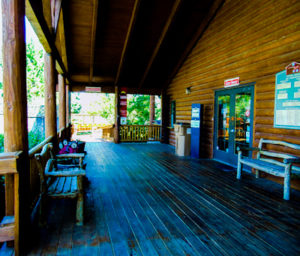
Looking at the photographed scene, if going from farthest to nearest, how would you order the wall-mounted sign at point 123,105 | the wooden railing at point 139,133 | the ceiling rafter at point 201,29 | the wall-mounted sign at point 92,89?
the wooden railing at point 139,133, the wall-mounted sign at point 123,105, the wall-mounted sign at point 92,89, the ceiling rafter at point 201,29

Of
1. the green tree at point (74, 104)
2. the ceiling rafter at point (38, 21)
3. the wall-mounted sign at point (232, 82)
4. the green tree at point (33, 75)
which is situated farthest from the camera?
the green tree at point (74, 104)

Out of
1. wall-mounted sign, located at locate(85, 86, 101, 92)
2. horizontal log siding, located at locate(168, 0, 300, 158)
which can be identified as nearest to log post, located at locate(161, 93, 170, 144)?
horizontal log siding, located at locate(168, 0, 300, 158)

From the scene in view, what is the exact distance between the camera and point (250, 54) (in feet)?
16.7

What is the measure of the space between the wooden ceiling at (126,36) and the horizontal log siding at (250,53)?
0.75 meters

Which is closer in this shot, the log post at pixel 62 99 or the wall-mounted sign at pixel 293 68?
the wall-mounted sign at pixel 293 68

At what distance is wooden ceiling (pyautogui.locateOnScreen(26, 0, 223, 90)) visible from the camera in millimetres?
6172

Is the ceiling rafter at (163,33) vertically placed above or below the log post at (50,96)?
above

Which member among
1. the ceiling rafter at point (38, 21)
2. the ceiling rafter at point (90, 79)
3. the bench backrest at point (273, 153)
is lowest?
the bench backrest at point (273, 153)

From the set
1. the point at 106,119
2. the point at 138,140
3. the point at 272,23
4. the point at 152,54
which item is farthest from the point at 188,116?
the point at 106,119

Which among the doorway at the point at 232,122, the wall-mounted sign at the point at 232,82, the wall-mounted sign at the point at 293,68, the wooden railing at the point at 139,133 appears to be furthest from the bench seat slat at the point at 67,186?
the wooden railing at the point at 139,133

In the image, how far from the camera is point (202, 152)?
7.17 meters

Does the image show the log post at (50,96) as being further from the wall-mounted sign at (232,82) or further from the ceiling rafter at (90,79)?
the ceiling rafter at (90,79)

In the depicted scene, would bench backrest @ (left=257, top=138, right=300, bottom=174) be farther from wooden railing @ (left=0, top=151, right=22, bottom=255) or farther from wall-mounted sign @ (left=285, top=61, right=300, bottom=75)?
wooden railing @ (left=0, top=151, right=22, bottom=255)

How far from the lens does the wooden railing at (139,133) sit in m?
10.5
